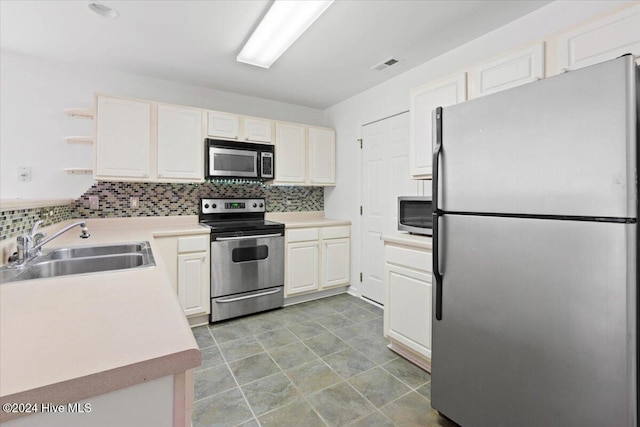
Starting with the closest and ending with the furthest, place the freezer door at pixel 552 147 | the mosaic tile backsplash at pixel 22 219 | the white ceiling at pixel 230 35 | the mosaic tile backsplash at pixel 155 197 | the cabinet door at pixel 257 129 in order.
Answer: the freezer door at pixel 552 147 < the mosaic tile backsplash at pixel 22 219 < the white ceiling at pixel 230 35 < the mosaic tile backsplash at pixel 155 197 < the cabinet door at pixel 257 129

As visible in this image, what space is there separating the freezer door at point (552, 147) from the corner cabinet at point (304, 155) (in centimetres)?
234

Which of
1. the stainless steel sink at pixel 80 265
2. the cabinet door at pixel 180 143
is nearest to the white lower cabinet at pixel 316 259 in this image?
the cabinet door at pixel 180 143

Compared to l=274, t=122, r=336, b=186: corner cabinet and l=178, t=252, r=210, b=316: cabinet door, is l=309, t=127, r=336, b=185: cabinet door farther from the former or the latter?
l=178, t=252, r=210, b=316: cabinet door

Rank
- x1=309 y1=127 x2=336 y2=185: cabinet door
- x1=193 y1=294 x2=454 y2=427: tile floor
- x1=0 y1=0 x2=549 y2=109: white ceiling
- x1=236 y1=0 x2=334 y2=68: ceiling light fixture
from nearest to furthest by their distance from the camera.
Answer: x1=193 y1=294 x2=454 y2=427: tile floor → x1=236 y1=0 x2=334 y2=68: ceiling light fixture → x1=0 y1=0 x2=549 y2=109: white ceiling → x1=309 y1=127 x2=336 y2=185: cabinet door

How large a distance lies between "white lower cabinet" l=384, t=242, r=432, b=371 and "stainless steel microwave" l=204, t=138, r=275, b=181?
1.74m

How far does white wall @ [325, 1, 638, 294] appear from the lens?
6.32 ft

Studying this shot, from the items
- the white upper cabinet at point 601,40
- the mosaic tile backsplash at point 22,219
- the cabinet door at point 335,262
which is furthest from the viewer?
the cabinet door at point 335,262

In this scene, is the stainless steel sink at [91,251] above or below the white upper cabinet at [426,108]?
below

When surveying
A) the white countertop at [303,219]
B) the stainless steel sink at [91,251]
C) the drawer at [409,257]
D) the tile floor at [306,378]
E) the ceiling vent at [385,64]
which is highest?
the ceiling vent at [385,64]

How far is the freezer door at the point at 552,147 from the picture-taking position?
1034mm

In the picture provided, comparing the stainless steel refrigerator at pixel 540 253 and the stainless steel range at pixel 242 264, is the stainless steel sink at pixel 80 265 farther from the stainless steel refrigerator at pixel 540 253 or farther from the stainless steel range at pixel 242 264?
the stainless steel refrigerator at pixel 540 253

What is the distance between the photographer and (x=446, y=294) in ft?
5.15

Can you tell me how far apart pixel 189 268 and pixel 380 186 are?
7.04 ft

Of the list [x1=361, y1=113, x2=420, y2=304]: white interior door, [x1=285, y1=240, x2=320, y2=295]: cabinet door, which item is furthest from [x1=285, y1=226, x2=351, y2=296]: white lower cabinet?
[x1=361, y1=113, x2=420, y2=304]: white interior door
